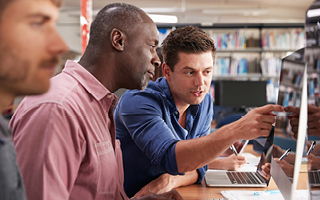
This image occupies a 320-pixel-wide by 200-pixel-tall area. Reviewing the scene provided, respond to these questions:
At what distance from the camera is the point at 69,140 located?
610 millimetres

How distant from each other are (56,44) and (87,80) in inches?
21.6

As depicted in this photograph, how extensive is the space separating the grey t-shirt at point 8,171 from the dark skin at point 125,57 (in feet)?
1.88

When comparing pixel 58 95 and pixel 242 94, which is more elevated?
pixel 58 95

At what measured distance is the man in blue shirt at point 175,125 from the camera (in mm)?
→ 949

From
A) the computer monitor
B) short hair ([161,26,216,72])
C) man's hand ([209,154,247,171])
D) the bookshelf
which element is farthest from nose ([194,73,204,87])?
the bookshelf

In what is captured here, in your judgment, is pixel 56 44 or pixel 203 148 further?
pixel 203 148

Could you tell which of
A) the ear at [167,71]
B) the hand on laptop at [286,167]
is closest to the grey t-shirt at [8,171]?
the hand on laptop at [286,167]

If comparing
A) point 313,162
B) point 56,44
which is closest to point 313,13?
point 313,162

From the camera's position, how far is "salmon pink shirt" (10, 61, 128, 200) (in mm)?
515

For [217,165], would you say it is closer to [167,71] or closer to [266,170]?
[266,170]

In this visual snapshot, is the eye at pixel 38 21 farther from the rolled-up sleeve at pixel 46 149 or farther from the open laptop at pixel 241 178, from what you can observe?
the open laptop at pixel 241 178

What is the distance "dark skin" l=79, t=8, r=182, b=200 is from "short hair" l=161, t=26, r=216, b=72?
1.34ft

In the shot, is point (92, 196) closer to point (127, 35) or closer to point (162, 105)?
point (127, 35)

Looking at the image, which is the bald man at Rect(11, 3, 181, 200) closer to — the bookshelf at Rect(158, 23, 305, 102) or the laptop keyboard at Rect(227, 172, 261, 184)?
the laptop keyboard at Rect(227, 172, 261, 184)
